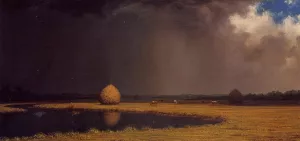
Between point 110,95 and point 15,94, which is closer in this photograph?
point 110,95

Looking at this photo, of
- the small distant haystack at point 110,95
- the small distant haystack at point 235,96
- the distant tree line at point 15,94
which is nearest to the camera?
the small distant haystack at point 110,95

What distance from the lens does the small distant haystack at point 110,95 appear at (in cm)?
2219

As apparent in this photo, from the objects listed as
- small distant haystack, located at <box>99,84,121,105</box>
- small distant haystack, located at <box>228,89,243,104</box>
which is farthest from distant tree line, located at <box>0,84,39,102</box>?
small distant haystack, located at <box>228,89,243,104</box>

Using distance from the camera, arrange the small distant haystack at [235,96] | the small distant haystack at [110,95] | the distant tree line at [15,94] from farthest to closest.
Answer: the distant tree line at [15,94] → the small distant haystack at [235,96] → the small distant haystack at [110,95]

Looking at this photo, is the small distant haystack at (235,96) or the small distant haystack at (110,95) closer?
the small distant haystack at (110,95)

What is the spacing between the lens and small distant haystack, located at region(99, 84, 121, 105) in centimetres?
2219

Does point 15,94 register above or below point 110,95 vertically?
above

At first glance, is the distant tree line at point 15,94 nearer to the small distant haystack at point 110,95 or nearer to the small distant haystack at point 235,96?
the small distant haystack at point 110,95

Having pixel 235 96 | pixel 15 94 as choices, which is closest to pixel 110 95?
pixel 235 96

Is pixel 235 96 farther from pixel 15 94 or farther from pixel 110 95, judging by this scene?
pixel 15 94

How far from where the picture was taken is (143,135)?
28.9 feet

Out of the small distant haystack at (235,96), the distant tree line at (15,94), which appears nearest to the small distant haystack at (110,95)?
the small distant haystack at (235,96)

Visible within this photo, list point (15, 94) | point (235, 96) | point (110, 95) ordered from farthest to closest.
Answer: point (15, 94), point (235, 96), point (110, 95)

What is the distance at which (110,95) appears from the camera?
22.4m
